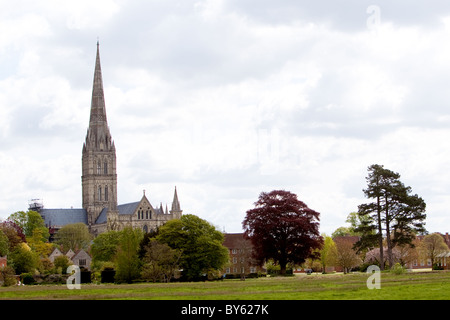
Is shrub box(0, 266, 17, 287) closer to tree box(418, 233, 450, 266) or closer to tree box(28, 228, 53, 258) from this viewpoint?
A: tree box(418, 233, 450, 266)

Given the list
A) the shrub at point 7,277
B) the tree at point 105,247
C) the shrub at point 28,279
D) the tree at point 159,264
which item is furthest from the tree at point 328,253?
the shrub at point 7,277

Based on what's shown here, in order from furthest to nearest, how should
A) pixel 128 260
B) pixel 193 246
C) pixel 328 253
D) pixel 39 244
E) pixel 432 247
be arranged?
1. pixel 39 244
2. pixel 328 253
3. pixel 432 247
4. pixel 193 246
5. pixel 128 260

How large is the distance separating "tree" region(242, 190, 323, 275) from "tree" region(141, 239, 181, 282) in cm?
1180

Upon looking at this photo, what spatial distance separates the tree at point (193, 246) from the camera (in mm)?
80250

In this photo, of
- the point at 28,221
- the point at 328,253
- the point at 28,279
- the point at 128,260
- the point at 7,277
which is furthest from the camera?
the point at 28,221

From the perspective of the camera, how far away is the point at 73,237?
192m

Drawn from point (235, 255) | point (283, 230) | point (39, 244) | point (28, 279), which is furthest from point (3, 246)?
point (39, 244)

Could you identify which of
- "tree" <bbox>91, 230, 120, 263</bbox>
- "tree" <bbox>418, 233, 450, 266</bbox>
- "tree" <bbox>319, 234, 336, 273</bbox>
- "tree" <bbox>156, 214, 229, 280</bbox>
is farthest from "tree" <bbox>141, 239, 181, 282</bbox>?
"tree" <bbox>418, 233, 450, 266</bbox>

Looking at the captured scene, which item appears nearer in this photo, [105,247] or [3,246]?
[3,246]

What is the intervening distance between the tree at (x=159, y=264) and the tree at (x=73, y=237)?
390ft

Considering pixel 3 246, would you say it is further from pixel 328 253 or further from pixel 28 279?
pixel 328 253

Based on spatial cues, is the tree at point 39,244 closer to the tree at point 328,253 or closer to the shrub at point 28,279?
the tree at point 328,253

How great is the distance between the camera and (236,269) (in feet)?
431

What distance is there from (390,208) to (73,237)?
131144mm
